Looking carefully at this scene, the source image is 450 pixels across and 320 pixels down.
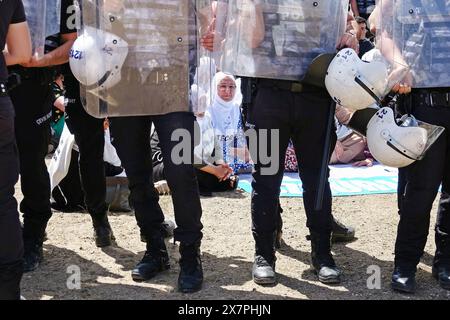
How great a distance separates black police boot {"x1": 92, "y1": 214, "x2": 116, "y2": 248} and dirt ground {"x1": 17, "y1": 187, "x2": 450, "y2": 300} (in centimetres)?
7

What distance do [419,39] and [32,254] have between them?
107 inches

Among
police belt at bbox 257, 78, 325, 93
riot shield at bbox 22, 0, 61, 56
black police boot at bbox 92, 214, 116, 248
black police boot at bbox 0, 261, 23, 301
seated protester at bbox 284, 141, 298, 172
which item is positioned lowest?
seated protester at bbox 284, 141, 298, 172

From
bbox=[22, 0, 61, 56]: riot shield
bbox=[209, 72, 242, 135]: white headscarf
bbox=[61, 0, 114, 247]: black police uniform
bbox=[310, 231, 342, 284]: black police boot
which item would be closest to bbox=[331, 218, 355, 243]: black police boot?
bbox=[310, 231, 342, 284]: black police boot

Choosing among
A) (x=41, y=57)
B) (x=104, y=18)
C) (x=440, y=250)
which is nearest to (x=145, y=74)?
(x=104, y=18)

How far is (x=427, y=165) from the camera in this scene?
400cm

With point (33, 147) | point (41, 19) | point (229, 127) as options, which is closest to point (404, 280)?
point (33, 147)

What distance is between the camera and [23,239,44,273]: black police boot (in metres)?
4.47

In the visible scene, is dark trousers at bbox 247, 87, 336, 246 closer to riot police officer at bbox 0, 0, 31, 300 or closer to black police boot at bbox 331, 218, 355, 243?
black police boot at bbox 331, 218, 355, 243

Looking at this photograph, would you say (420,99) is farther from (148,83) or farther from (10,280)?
(10,280)

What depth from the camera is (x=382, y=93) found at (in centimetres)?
395

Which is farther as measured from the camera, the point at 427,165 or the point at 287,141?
the point at 287,141

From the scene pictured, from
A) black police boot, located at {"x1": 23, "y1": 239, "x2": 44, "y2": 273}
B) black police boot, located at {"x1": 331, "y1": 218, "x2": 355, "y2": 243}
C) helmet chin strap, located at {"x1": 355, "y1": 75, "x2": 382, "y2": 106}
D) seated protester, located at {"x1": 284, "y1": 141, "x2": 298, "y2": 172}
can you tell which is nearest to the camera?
helmet chin strap, located at {"x1": 355, "y1": 75, "x2": 382, "y2": 106}

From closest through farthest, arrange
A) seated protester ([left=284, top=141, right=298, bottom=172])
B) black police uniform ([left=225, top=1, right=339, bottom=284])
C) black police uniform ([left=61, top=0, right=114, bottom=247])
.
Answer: black police uniform ([left=225, top=1, right=339, bottom=284]) → black police uniform ([left=61, top=0, right=114, bottom=247]) → seated protester ([left=284, top=141, right=298, bottom=172])

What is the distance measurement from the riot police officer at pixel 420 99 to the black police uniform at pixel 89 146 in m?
1.97
